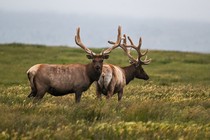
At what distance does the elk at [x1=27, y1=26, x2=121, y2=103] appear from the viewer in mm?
12000

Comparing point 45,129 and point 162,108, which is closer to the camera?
point 45,129

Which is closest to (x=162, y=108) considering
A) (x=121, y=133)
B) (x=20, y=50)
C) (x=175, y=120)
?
(x=175, y=120)

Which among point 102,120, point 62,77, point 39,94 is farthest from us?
point 62,77

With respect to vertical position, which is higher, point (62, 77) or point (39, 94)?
point (62, 77)

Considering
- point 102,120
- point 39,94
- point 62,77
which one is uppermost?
point 62,77

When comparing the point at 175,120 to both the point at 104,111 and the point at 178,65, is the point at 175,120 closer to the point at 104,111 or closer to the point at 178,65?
the point at 104,111

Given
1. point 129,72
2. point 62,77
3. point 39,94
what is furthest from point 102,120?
point 129,72

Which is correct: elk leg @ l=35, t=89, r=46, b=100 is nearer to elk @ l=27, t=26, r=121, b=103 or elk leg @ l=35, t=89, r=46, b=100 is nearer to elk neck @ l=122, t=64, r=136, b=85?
elk @ l=27, t=26, r=121, b=103

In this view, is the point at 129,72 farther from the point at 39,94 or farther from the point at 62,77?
the point at 39,94

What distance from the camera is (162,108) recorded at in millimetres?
10445

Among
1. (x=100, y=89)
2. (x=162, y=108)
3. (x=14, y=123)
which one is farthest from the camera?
(x=100, y=89)

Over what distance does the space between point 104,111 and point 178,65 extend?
24346 mm

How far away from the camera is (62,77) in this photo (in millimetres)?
12391

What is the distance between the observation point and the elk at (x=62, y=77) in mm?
12000
